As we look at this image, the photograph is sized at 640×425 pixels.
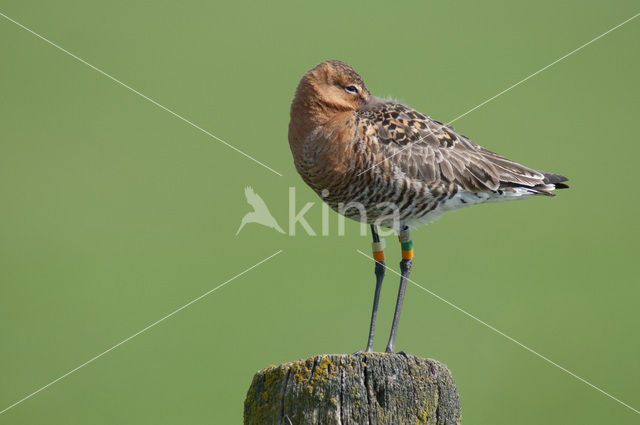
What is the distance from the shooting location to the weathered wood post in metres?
4.10

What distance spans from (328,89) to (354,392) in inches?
128

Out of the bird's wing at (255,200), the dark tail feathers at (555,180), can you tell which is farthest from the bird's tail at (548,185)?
the bird's wing at (255,200)

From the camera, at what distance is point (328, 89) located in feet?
22.2

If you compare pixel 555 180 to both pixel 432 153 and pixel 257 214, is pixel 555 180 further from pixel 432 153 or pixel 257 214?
pixel 257 214

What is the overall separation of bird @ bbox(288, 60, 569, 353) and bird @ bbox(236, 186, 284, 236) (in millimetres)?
6134

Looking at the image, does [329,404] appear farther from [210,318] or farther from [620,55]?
[620,55]

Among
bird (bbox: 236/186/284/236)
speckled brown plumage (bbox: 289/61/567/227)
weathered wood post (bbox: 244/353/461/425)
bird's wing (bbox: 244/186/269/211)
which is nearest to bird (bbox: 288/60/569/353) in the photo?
speckled brown plumage (bbox: 289/61/567/227)

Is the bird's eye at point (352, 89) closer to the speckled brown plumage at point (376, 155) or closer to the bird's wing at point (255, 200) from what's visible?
the speckled brown plumage at point (376, 155)

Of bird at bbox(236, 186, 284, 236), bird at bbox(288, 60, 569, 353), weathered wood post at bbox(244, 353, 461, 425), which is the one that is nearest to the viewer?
weathered wood post at bbox(244, 353, 461, 425)

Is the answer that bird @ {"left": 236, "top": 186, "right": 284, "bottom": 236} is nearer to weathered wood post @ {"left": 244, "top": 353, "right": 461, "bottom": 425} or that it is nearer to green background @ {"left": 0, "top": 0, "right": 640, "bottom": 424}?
green background @ {"left": 0, "top": 0, "right": 640, "bottom": 424}

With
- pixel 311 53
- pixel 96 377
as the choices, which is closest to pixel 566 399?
pixel 96 377

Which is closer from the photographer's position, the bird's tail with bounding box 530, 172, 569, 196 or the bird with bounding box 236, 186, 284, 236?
the bird's tail with bounding box 530, 172, 569, 196

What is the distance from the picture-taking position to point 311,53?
17781 mm

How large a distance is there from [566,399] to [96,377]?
5974 millimetres
